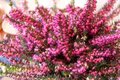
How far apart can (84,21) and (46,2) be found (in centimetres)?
52

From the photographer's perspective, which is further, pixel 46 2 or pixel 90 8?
pixel 46 2

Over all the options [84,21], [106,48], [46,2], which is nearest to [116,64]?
[106,48]

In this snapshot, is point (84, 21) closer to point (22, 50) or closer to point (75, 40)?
point (75, 40)

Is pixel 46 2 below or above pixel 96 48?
above

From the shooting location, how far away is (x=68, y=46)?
91 cm

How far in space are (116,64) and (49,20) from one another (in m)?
0.25

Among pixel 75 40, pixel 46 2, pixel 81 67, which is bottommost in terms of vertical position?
pixel 81 67

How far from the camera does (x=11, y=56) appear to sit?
0.96 metres

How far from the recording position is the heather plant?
903mm

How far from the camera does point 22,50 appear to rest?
97 centimetres

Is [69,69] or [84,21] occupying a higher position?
[84,21]

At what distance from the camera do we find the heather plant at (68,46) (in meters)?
0.90

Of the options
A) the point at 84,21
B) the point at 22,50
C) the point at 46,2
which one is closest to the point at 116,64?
the point at 84,21

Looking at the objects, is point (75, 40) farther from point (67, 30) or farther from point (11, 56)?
point (11, 56)
